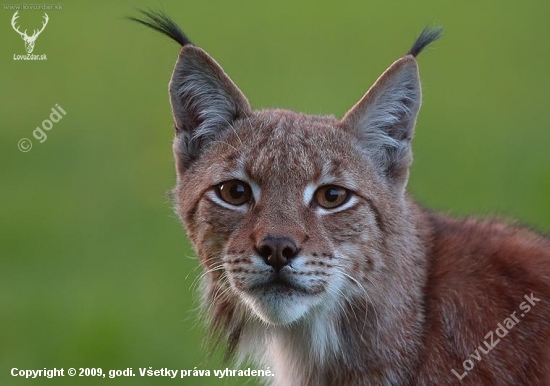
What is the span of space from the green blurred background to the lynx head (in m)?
4.53

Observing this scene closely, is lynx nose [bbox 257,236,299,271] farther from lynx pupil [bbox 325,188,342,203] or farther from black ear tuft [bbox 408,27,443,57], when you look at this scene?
black ear tuft [bbox 408,27,443,57]

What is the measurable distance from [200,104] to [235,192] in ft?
3.03

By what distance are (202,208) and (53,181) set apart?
7567 millimetres

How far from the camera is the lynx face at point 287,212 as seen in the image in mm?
7156

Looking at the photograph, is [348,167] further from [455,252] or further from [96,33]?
[96,33]

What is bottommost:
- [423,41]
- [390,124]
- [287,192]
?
[287,192]

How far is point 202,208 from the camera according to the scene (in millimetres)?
7727

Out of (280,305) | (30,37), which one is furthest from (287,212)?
(30,37)

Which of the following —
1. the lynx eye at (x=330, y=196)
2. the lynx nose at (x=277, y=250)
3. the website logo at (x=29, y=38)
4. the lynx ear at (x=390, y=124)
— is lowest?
the lynx nose at (x=277, y=250)

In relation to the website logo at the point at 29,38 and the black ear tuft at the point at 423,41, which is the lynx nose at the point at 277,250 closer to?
the black ear tuft at the point at 423,41

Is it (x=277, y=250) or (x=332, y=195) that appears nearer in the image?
(x=277, y=250)

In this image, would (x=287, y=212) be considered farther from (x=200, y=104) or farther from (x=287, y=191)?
(x=200, y=104)

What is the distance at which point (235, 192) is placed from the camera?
7605 millimetres

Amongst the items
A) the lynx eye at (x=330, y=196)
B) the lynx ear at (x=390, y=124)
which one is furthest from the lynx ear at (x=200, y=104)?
the lynx eye at (x=330, y=196)
